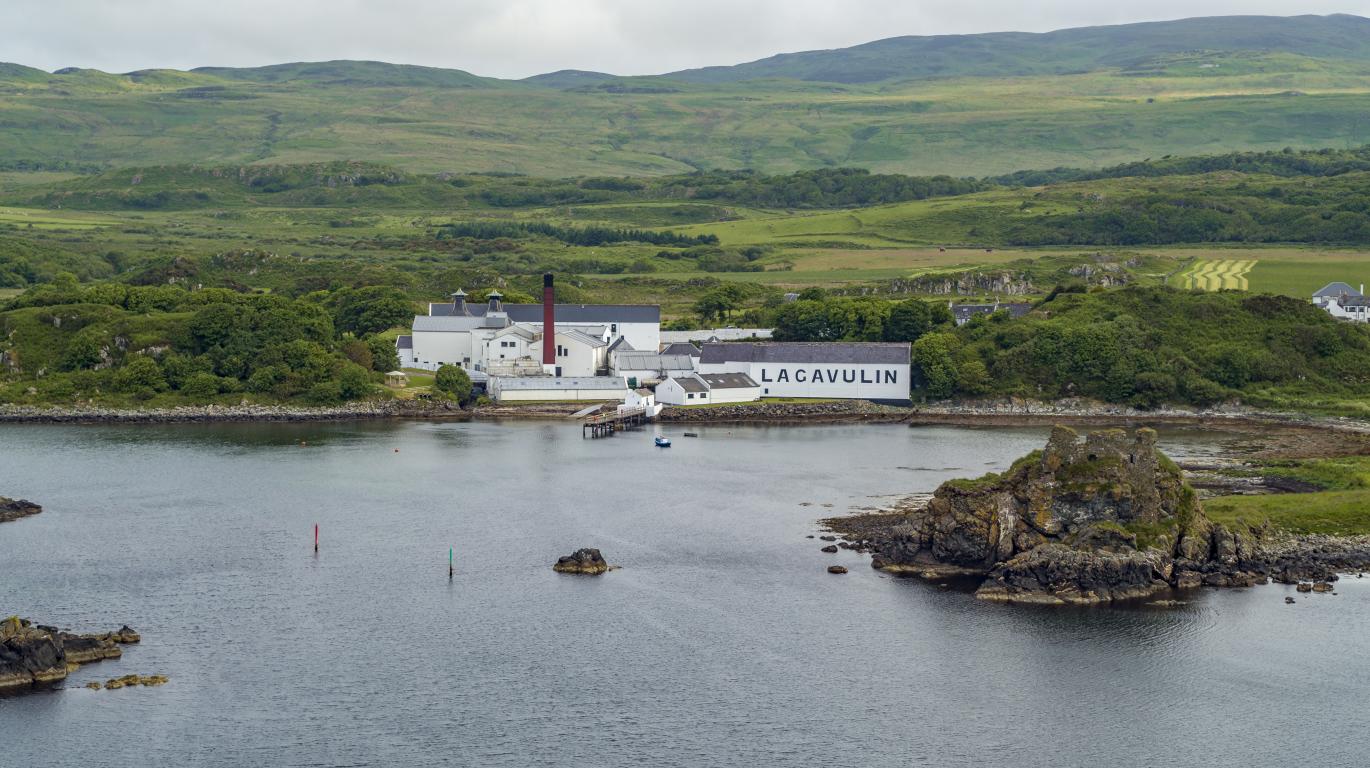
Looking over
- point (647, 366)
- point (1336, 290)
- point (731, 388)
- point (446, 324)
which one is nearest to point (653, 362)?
point (647, 366)

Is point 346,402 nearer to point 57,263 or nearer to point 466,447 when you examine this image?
point 466,447

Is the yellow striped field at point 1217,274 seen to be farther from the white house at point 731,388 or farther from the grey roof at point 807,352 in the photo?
the white house at point 731,388

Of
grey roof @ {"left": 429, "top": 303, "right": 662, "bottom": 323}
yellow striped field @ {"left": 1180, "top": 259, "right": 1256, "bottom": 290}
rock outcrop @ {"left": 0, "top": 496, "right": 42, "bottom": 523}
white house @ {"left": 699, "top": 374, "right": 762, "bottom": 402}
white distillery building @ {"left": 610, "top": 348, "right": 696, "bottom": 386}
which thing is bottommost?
rock outcrop @ {"left": 0, "top": 496, "right": 42, "bottom": 523}

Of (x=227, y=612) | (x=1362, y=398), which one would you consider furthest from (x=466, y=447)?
(x=1362, y=398)

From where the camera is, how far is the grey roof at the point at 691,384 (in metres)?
76.6

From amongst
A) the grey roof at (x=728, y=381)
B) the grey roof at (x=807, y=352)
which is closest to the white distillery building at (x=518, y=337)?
the grey roof at (x=807, y=352)

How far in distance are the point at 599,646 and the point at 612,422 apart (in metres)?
36.0

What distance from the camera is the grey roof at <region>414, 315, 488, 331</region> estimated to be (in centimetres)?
8356

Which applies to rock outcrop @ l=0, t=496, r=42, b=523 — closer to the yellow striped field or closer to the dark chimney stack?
the dark chimney stack

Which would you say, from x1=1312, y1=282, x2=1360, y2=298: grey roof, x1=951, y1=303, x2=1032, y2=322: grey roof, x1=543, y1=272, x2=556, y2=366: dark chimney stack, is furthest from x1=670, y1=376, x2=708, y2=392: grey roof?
x1=1312, y1=282, x2=1360, y2=298: grey roof

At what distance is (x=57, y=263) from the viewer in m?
123

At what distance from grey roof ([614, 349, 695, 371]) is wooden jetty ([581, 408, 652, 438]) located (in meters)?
6.31

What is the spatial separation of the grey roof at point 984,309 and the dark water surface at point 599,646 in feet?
124

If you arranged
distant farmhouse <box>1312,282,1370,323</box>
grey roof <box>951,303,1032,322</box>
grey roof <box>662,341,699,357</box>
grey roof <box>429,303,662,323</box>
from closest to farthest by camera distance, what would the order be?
1. grey roof <box>662,341,699,357</box>
2. grey roof <box>429,303,662,323</box>
3. grey roof <box>951,303,1032,322</box>
4. distant farmhouse <box>1312,282,1370,323</box>
